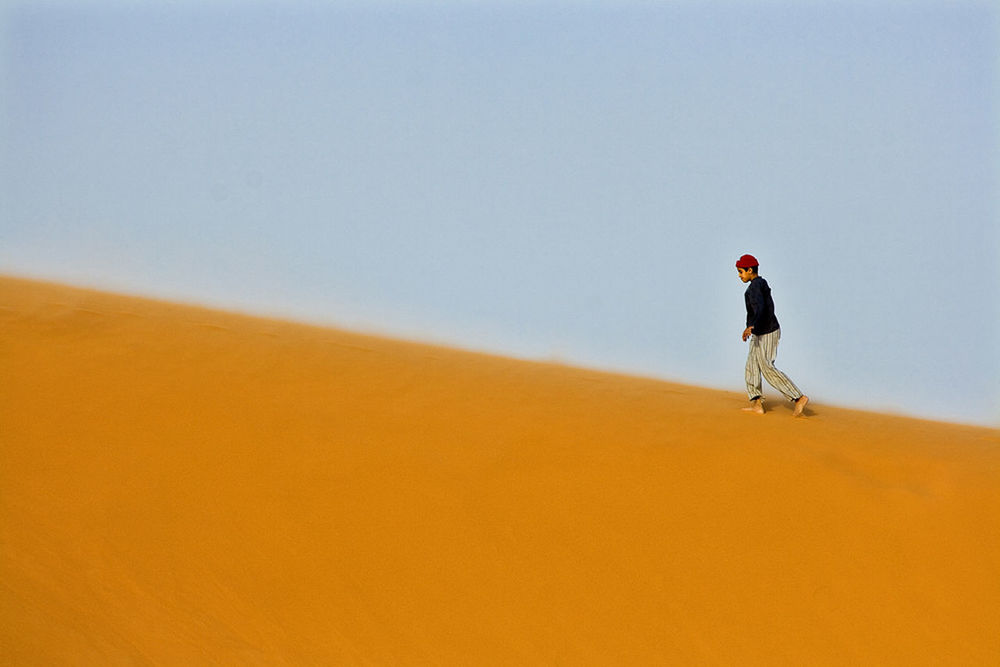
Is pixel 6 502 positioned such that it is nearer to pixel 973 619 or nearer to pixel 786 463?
pixel 786 463

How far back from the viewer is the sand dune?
12.7 ft

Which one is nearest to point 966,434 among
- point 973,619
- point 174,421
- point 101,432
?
point 973,619

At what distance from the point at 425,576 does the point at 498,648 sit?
68 centimetres

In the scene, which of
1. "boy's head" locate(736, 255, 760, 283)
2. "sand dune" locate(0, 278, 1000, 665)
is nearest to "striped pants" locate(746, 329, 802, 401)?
"sand dune" locate(0, 278, 1000, 665)

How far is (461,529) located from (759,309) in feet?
13.4

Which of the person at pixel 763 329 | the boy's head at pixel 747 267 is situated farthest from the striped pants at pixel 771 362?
the boy's head at pixel 747 267

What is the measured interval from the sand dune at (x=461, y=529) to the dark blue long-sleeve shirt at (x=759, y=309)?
91cm

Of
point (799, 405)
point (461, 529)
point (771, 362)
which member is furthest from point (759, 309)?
point (461, 529)

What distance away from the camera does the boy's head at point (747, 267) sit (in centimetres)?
717

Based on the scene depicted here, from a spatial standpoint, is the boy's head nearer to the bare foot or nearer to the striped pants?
the striped pants

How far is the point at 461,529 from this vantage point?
15.4ft

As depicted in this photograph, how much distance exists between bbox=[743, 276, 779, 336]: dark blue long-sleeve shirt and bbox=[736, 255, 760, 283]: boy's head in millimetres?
73

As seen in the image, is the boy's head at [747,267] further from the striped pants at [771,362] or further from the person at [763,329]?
the striped pants at [771,362]

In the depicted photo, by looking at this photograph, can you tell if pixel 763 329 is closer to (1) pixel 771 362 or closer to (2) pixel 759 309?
(2) pixel 759 309
